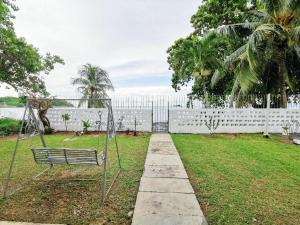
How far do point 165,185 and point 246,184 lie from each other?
4.91ft

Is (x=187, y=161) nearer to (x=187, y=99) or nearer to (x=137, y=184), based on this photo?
(x=137, y=184)

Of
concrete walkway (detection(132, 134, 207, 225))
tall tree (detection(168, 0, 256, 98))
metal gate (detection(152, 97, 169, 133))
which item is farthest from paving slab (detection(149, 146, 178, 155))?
tall tree (detection(168, 0, 256, 98))

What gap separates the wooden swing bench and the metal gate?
26.0ft

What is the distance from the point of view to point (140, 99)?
1198 centimetres

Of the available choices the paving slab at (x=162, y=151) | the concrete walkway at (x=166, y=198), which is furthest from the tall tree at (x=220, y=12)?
the concrete walkway at (x=166, y=198)

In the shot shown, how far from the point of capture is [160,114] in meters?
12.1

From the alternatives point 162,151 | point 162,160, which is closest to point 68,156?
point 162,160

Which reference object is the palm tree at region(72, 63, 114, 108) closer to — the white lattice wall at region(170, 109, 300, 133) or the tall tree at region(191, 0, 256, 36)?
the tall tree at region(191, 0, 256, 36)

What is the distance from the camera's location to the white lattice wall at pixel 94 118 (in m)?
12.0

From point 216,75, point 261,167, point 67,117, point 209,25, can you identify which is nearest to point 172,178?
point 261,167

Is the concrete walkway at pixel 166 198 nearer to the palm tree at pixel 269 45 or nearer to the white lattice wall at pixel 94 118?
the white lattice wall at pixel 94 118

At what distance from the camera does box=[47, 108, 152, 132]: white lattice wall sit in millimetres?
12016

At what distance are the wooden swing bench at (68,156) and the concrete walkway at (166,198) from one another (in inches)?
37.0

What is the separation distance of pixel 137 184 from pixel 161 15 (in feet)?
33.7
